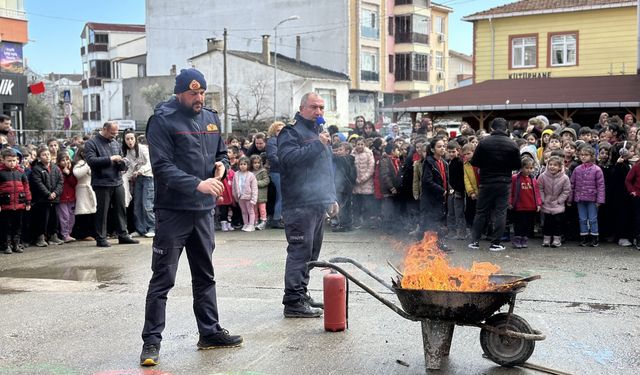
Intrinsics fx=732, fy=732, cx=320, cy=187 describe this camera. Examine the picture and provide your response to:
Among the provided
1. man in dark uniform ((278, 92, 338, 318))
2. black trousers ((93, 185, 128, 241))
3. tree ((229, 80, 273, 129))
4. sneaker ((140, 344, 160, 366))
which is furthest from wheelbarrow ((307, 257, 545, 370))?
tree ((229, 80, 273, 129))

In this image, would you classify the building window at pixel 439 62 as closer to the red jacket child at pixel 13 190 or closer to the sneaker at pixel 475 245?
the sneaker at pixel 475 245

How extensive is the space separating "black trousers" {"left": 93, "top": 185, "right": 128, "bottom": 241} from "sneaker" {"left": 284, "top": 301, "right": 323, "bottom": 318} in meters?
5.81

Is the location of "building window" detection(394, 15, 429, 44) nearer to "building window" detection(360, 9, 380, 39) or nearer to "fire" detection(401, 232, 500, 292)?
"building window" detection(360, 9, 380, 39)

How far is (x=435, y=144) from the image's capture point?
11.4 metres

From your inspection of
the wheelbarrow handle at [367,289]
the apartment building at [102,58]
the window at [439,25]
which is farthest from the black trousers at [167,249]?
the apartment building at [102,58]

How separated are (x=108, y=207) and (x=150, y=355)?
22.4ft

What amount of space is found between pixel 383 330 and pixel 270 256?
14.2ft

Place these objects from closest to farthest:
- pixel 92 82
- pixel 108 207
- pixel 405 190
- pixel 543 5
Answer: pixel 108 207 → pixel 405 190 → pixel 543 5 → pixel 92 82

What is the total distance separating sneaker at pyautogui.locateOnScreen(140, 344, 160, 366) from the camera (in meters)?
5.44

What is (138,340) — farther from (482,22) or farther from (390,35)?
(390,35)

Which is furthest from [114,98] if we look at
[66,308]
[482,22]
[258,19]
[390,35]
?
[66,308]

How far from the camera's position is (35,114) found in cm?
5172

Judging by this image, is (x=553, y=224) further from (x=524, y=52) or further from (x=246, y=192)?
(x=524, y=52)

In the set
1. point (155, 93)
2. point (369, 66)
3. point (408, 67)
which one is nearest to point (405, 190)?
point (369, 66)
